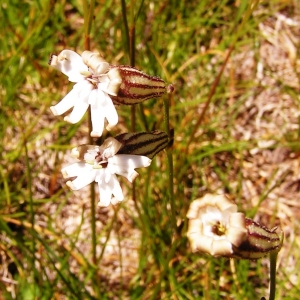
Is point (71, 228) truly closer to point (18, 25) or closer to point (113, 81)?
point (18, 25)

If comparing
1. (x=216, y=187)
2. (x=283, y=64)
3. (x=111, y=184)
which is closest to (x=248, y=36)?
(x=283, y=64)

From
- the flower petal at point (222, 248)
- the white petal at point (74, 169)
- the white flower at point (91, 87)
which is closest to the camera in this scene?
the flower petal at point (222, 248)

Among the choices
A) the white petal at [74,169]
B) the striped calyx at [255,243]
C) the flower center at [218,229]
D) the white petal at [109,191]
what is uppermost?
the white petal at [74,169]

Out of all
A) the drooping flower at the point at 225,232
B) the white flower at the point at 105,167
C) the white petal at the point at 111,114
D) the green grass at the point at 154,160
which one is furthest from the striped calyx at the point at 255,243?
the green grass at the point at 154,160

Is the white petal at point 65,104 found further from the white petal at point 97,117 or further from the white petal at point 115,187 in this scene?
the white petal at point 115,187

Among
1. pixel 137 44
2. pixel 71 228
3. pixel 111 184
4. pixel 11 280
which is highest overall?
pixel 137 44

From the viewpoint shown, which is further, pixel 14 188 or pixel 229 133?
pixel 229 133

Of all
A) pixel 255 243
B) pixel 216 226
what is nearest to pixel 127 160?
pixel 216 226

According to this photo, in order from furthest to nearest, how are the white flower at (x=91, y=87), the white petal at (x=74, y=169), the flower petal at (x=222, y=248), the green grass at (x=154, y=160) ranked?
the green grass at (x=154, y=160) → the white petal at (x=74, y=169) → the white flower at (x=91, y=87) → the flower petal at (x=222, y=248)
